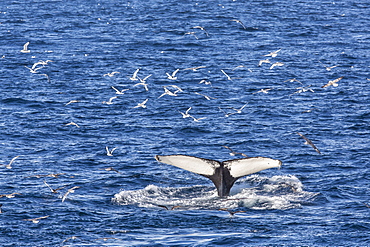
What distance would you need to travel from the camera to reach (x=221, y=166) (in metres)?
18.9

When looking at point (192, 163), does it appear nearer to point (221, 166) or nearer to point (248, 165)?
point (221, 166)

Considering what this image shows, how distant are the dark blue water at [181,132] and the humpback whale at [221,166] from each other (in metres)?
1.24

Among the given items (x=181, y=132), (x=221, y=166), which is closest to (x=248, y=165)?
(x=221, y=166)

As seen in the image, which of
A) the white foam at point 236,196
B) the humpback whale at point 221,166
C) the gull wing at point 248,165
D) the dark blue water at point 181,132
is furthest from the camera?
the white foam at point 236,196

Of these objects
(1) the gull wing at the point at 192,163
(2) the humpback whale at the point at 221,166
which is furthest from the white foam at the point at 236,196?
(1) the gull wing at the point at 192,163

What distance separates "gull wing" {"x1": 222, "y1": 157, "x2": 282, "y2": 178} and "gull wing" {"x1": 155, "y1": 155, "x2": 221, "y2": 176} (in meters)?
0.42

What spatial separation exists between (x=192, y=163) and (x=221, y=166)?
0.98 m

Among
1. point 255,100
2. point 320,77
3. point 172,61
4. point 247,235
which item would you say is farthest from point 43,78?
point 247,235

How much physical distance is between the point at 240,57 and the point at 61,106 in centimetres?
1862

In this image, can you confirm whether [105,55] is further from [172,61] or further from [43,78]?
[43,78]

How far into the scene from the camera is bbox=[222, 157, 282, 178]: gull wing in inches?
696

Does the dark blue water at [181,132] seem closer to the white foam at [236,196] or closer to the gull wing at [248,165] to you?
the white foam at [236,196]

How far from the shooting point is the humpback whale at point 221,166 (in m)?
17.8

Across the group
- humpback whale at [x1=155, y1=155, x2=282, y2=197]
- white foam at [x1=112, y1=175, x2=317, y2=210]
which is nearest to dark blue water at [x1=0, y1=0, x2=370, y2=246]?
white foam at [x1=112, y1=175, x2=317, y2=210]
